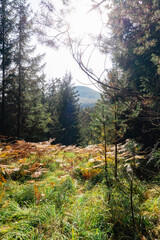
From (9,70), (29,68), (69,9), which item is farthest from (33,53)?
(69,9)

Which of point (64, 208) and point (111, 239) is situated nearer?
point (111, 239)

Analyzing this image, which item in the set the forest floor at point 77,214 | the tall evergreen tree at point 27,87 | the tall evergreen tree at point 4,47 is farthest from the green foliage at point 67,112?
the forest floor at point 77,214

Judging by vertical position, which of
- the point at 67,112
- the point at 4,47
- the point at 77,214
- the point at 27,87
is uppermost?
the point at 4,47

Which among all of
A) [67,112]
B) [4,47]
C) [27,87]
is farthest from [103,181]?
[67,112]

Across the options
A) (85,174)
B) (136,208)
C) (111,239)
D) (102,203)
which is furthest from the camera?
(85,174)

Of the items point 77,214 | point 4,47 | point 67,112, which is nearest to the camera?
point 77,214

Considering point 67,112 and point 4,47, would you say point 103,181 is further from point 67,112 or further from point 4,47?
point 67,112

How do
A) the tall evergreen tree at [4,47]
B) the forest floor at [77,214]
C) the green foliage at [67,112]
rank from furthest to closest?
the green foliage at [67,112] < the tall evergreen tree at [4,47] < the forest floor at [77,214]

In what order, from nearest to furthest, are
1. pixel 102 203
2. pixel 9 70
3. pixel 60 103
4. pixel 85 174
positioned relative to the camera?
pixel 102 203, pixel 85 174, pixel 9 70, pixel 60 103

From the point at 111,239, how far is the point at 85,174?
4.58ft

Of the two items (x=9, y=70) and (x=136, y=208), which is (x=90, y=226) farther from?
(x=9, y=70)

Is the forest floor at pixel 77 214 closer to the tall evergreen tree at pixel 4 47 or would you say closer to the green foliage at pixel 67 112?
the tall evergreen tree at pixel 4 47

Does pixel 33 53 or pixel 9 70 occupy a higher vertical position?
pixel 33 53

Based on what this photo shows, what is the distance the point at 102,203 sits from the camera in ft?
6.05
